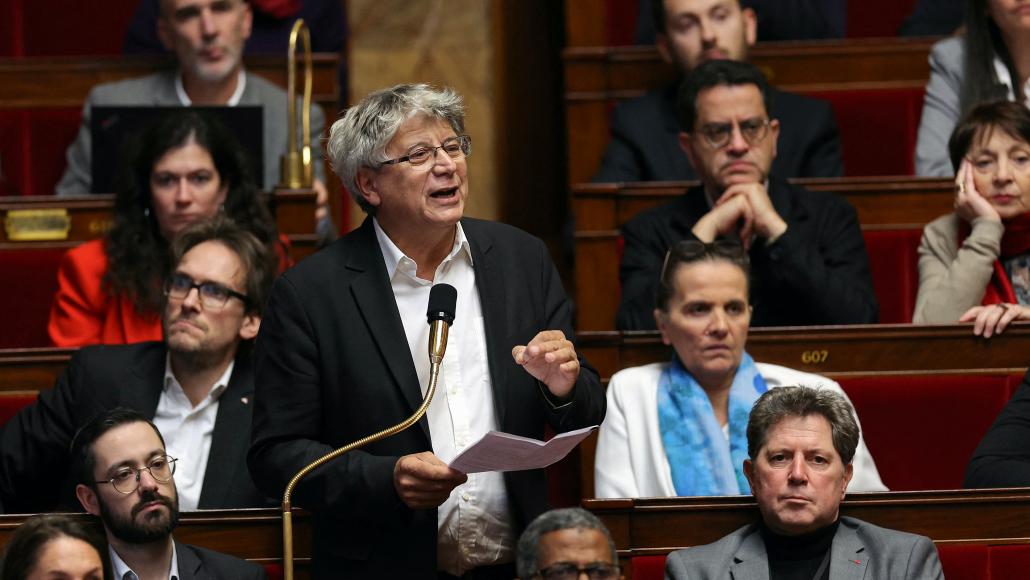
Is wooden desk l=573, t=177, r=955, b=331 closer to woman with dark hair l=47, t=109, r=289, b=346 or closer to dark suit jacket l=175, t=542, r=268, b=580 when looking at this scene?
woman with dark hair l=47, t=109, r=289, b=346

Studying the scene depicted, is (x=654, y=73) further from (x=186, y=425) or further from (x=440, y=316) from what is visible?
(x=440, y=316)

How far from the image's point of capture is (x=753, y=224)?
Result: 2.44 meters

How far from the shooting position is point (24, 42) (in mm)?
3586

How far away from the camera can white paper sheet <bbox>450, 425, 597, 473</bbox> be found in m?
1.50

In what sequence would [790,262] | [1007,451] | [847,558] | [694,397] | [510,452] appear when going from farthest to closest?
[790,262] < [694,397] < [1007,451] < [847,558] < [510,452]

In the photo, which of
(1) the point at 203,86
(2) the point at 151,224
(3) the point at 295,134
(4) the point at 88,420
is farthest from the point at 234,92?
(4) the point at 88,420

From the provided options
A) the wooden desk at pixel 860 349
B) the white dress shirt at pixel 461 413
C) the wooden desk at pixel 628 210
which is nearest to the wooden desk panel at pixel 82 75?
the wooden desk at pixel 628 210

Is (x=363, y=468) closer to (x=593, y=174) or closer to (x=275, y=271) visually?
(x=275, y=271)

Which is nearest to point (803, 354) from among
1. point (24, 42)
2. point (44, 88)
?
point (44, 88)

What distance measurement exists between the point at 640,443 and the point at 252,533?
1.76 feet

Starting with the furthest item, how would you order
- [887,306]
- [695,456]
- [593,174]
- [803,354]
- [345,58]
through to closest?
[345,58], [593,174], [887,306], [803,354], [695,456]

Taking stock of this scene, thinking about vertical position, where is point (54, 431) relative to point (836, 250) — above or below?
below

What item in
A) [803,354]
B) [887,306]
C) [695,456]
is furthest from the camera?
[887,306]

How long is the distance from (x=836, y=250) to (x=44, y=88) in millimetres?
1467
